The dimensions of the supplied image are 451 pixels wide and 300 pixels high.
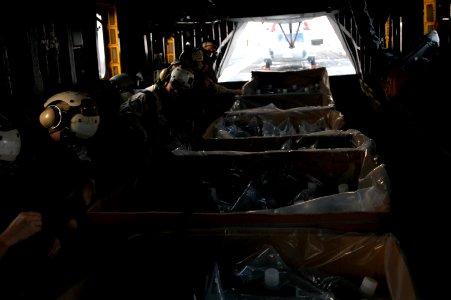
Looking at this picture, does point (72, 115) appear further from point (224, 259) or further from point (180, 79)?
point (180, 79)

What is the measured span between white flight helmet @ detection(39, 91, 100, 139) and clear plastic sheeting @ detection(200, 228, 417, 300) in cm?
127

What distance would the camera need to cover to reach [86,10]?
5.16 m

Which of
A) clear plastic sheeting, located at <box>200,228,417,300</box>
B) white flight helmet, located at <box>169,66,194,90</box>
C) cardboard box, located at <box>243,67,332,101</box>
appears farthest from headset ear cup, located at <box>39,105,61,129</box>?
cardboard box, located at <box>243,67,332,101</box>

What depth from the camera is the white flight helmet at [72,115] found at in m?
2.79

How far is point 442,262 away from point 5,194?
2.30 metres

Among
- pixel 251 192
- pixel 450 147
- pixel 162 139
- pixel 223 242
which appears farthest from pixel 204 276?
pixel 450 147

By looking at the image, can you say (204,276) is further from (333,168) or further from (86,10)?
(86,10)

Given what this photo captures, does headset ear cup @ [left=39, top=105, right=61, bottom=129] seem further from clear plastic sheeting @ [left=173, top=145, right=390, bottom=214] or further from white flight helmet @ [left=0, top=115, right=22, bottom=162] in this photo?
clear plastic sheeting @ [left=173, top=145, right=390, bottom=214]

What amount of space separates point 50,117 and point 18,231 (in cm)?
112

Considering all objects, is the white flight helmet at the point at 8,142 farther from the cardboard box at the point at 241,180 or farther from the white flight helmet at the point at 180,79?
the white flight helmet at the point at 180,79

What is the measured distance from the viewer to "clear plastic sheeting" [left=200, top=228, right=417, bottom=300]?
2.03m

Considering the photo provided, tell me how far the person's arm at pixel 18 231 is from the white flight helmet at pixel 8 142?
450 millimetres

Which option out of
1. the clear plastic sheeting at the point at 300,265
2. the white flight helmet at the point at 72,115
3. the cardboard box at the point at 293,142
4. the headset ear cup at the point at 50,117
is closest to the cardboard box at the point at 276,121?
the cardboard box at the point at 293,142

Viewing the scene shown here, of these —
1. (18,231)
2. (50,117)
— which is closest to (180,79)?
(50,117)
